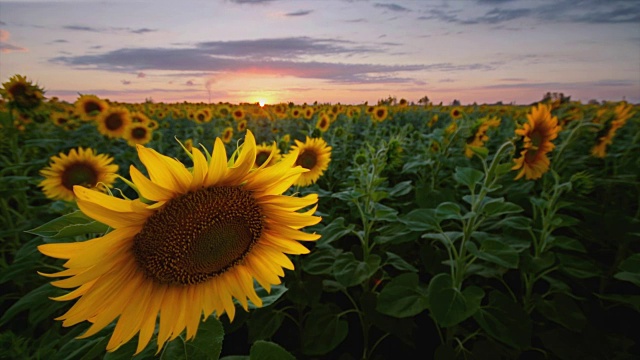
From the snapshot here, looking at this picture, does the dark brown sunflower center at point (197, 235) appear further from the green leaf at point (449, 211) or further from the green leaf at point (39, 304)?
the green leaf at point (449, 211)

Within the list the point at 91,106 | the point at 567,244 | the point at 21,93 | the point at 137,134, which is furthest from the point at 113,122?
the point at 567,244

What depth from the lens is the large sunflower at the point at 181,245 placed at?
2.39ft

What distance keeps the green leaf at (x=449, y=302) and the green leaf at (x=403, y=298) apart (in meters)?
0.14

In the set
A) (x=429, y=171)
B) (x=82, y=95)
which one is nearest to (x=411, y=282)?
(x=429, y=171)

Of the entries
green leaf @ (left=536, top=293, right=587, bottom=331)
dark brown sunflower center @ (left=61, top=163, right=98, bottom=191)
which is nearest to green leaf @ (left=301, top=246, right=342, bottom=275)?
green leaf @ (left=536, top=293, right=587, bottom=331)

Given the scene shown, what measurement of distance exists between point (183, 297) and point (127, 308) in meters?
0.12

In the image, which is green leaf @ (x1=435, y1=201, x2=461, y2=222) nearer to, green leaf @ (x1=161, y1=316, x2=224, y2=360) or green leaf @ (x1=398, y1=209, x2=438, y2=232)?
green leaf @ (x1=398, y1=209, x2=438, y2=232)

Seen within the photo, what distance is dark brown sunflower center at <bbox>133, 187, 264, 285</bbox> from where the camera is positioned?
2.70ft

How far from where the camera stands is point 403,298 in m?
1.99

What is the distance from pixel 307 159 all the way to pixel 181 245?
8.78ft

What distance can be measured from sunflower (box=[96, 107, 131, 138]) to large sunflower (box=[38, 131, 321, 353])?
5611mm

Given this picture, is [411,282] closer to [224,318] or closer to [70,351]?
[224,318]

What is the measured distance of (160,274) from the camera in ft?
2.84

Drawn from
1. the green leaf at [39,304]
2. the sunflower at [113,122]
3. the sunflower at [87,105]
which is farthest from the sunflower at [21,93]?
the green leaf at [39,304]
